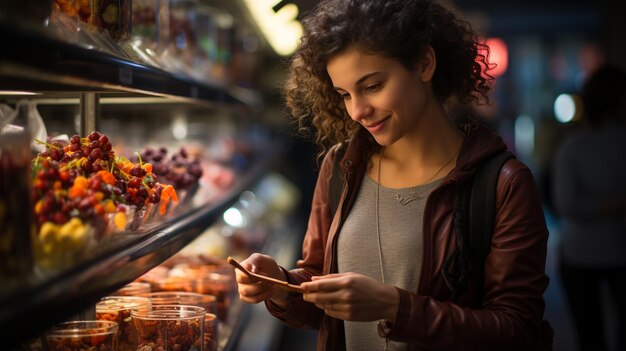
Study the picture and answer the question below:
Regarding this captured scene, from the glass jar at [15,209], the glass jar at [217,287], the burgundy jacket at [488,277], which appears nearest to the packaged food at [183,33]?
the glass jar at [217,287]

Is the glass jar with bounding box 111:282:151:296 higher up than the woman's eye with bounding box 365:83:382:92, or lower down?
lower down

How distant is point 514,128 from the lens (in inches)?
568

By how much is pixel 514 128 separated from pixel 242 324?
1187 centimetres

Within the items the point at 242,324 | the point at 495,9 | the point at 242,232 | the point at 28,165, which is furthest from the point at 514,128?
the point at 28,165

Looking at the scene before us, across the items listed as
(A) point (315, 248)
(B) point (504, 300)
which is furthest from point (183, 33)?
(B) point (504, 300)

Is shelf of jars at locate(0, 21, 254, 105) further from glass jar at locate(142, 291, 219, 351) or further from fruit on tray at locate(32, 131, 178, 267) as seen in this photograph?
glass jar at locate(142, 291, 219, 351)

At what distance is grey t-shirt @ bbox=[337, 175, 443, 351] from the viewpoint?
1899mm

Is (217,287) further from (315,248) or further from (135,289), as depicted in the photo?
(315,248)

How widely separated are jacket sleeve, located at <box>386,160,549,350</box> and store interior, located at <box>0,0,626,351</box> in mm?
617

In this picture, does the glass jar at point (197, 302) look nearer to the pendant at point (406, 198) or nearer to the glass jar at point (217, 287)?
the glass jar at point (217, 287)

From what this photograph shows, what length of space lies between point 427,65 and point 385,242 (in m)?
0.47

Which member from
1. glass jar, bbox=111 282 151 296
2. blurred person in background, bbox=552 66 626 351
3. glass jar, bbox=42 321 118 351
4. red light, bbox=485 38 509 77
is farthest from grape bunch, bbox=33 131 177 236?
red light, bbox=485 38 509 77

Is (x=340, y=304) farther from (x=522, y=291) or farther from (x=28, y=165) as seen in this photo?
(x=28, y=165)

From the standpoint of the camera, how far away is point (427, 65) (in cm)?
196
